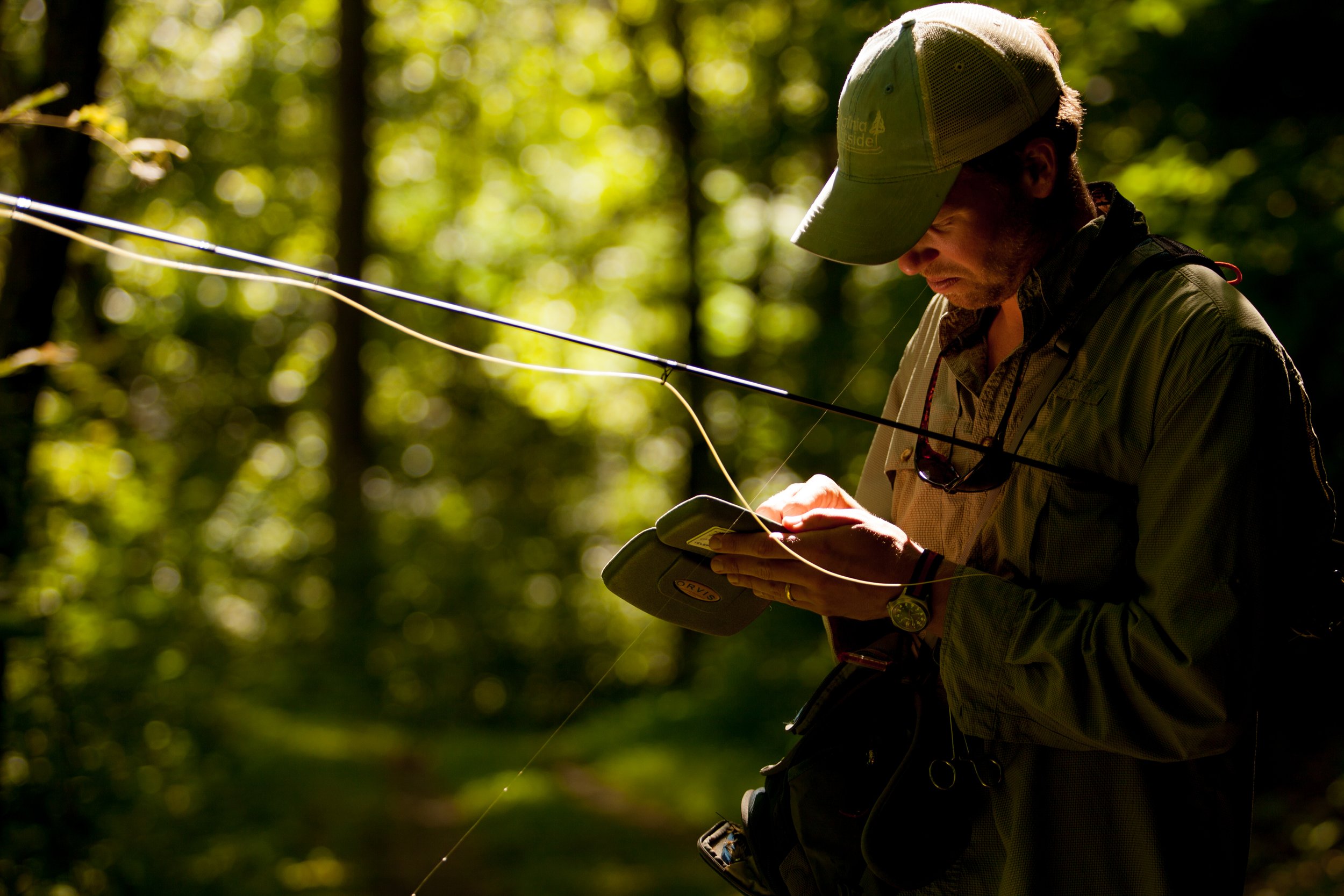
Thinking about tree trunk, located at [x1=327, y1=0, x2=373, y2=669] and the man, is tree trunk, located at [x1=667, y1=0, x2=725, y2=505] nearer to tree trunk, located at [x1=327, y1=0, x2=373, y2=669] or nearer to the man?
tree trunk, located at [x1=327, y1=0, x2=373, y2=669]

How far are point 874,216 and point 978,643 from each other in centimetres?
66

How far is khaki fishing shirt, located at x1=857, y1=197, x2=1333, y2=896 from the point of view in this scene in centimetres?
134

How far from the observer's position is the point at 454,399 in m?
16.1

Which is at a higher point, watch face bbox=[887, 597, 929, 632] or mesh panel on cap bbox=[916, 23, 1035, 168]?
mesh panel on cap bbox=[916, 23, 1035, 168]

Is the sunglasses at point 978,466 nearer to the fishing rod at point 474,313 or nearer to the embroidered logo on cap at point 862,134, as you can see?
the fishing rod at point 474,313

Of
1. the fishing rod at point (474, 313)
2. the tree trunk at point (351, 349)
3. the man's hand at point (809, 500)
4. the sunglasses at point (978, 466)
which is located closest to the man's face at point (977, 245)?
the sunglasses at point (978, 466)

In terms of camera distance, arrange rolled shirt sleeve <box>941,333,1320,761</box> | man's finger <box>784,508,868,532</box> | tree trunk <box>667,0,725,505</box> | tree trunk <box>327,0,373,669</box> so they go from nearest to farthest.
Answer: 1. rolled shirt sleeve <box>941,333,1320,761</box>
2. man's finger <box>784,508,868,532</box>
3. tree trunk <box>327,0,373,669</box>
4. tree trunk <box>667,0,725,505</box>

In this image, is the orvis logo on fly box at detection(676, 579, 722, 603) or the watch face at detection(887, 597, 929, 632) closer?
the watch face at detection(887, 597, 929, 632)

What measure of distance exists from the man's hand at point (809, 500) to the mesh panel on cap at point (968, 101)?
1.89ft

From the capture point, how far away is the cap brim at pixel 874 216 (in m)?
1.58

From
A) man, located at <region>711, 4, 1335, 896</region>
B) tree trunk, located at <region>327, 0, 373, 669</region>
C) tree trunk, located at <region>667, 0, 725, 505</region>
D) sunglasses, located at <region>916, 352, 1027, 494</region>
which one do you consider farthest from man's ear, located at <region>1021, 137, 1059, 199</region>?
tree trunk, located at <region>327, 0, 373, 669</region>

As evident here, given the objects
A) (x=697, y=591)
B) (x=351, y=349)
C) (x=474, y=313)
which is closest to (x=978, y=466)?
(x=697, y=591)

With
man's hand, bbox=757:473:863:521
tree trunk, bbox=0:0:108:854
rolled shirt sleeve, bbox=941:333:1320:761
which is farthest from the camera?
tree trunk, bbox=0:0:108:854

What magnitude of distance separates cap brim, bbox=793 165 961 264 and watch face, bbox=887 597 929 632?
20.1 inches
